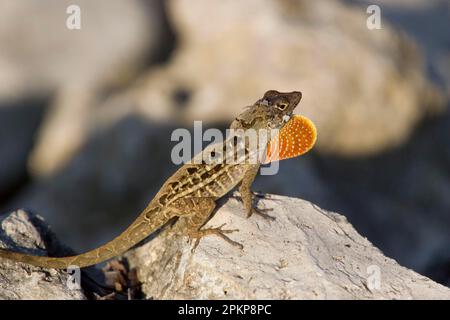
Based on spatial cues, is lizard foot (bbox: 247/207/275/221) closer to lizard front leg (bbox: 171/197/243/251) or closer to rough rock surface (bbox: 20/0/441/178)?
lizard front leg (bbox: 171/197/243/251)

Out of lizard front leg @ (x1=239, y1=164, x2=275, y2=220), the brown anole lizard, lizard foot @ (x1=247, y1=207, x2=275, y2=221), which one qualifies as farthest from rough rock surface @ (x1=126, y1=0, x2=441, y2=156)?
lizard foot @ (x1=247, y1=207, x2=275, y2=221)

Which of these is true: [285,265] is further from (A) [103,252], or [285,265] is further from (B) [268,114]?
(B) [268,114]

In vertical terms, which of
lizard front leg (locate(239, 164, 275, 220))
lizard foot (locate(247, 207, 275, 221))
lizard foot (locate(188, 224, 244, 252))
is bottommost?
lizard foot (locate(188, 224, 244, 252))

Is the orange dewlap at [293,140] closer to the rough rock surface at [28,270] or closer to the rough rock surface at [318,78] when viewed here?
the rough rock surface at [28,270]

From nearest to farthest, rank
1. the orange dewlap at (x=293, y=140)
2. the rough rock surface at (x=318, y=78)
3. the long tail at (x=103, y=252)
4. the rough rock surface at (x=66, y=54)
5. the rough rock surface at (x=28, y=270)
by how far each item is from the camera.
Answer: the rough rock surface at (x=28, y=270) → the long tail at (x=103, y=252) → the orange dewlap at (x=293, y=140) → the rough rock surface at (x=318, y=78) → the rough rock surface at (x=66, y=54)

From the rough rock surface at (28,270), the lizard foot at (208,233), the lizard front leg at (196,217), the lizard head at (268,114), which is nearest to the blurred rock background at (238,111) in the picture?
the lizard head at (268,114)

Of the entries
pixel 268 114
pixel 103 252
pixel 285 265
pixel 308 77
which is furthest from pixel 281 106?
pixel 308 77

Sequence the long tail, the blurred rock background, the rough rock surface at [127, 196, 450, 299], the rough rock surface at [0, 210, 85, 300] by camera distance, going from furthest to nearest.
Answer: the blurred rock background < the long tail < the rough rock surface at [0, 210, 85, 300] < the rough rock surface at [127, 196, 450, 299]

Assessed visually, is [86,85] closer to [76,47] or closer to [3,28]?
[76,47]
